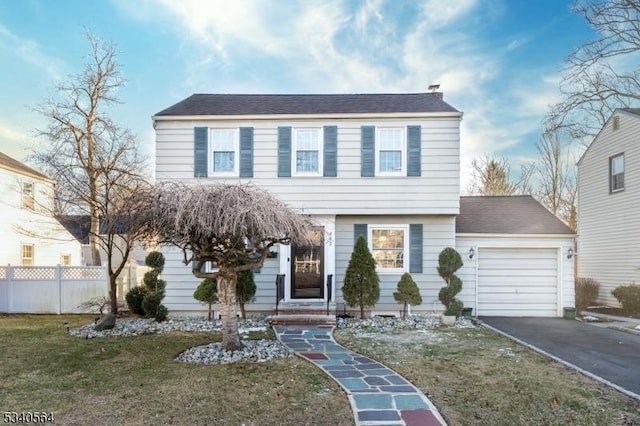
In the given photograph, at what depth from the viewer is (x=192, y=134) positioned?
35.9 ft

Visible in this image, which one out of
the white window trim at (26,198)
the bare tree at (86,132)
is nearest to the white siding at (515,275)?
the bare tree at (86,132)

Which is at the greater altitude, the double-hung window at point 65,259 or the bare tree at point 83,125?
the bare tree at point 83,125

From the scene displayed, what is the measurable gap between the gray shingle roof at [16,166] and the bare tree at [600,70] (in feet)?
69.5

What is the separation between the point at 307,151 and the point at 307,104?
168 cm

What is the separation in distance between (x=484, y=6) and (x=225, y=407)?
40.5ft

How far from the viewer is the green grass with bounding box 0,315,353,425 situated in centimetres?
423

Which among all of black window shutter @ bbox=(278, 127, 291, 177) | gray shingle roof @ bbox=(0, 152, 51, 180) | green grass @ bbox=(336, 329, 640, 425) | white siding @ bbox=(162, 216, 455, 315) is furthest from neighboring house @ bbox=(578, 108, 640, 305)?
gray shingle roof @ bbox=(0, 152, 51, 180)

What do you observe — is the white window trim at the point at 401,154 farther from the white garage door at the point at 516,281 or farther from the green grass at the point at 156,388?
the green grass at the point at 156,388

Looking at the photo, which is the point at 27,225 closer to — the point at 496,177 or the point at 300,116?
the point at 300,116

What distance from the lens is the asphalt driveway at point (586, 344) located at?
620cm

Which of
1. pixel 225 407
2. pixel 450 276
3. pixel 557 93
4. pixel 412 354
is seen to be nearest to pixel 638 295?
pixel 450 276

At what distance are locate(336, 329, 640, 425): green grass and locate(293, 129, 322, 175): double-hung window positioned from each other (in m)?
4.71

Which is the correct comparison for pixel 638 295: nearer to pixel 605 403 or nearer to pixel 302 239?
pixel 605 403

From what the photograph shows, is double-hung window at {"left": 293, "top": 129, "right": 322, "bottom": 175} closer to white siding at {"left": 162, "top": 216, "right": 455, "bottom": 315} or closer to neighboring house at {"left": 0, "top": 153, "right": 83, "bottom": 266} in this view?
white siding at {"left": 162, "top": 216, "right": 455, "bottom": 315}
